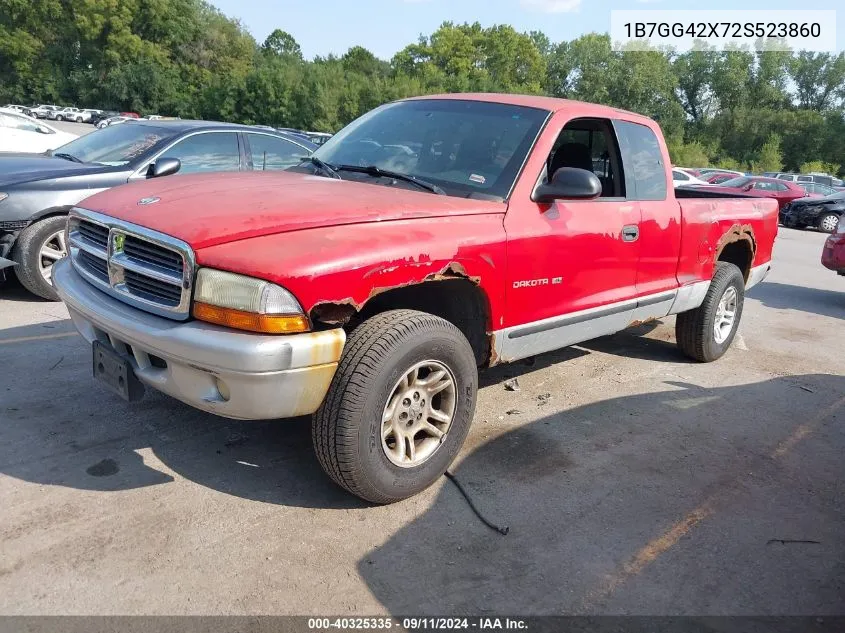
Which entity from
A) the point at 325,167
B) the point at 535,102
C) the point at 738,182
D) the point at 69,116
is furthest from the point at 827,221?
the point at 69,116

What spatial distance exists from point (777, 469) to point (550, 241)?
1.77 metres

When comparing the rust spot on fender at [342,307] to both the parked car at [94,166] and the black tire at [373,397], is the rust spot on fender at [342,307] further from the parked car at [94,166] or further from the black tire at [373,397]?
the parked car at [94,166]

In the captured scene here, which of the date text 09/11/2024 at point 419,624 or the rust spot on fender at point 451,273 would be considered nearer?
the date text 09/11/2024 at point 419,624

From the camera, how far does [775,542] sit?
313 centimetres

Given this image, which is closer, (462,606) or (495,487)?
(462,606)

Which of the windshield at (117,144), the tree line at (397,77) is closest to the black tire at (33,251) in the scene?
the windshield at (117,144)

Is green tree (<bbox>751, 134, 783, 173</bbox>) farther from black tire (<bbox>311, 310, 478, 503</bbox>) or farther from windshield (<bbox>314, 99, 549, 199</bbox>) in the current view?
black tire (<bbox>311, 310, 478, 503</bbox>)

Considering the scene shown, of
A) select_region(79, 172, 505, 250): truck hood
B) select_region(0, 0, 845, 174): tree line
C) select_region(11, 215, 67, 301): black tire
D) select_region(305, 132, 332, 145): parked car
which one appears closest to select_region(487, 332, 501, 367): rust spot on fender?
select_region(79, 172, 505, 250): truck hood

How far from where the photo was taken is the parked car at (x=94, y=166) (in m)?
5.79

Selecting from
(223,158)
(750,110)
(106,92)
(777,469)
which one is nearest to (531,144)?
(777,469)

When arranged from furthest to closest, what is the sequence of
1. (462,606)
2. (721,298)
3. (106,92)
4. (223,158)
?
1. (106,92)
2. (223,158)
3. (721,298)
4. (462,606)

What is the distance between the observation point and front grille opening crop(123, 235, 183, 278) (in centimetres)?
281

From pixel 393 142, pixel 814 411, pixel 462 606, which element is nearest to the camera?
pixel 462 606

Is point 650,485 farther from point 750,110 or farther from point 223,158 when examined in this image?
point 750,110
